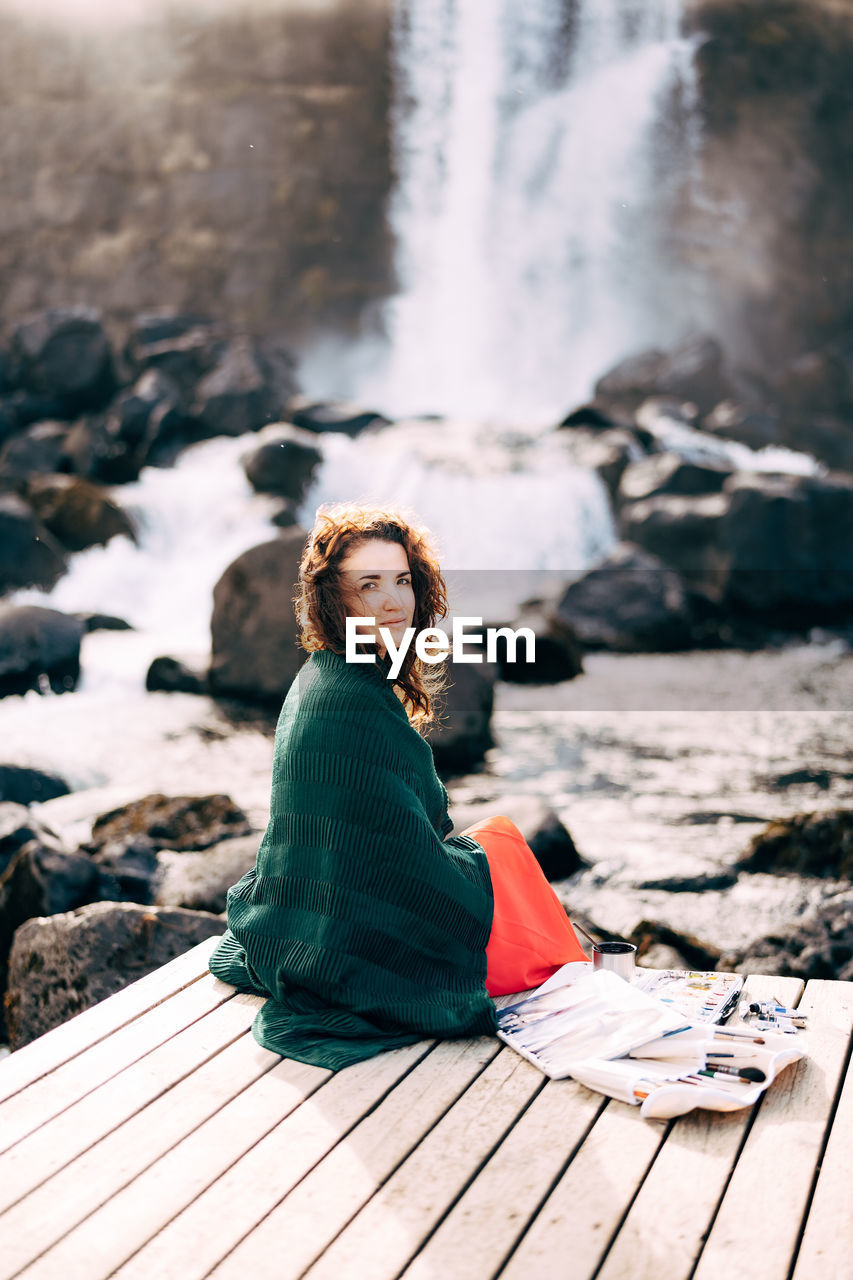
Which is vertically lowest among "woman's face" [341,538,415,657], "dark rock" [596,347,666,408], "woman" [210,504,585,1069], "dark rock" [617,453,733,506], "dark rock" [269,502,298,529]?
"woman" [210,504,585,1069]

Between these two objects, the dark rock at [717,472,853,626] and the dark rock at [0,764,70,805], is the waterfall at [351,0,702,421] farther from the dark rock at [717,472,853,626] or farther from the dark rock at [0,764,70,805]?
the dark rock at [0,764,70,805]

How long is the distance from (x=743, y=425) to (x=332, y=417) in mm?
6685

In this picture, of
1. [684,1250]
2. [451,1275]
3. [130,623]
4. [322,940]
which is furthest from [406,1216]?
[130,623]

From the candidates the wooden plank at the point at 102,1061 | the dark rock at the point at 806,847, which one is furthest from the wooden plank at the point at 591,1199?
the dark rock at the point at 806,847

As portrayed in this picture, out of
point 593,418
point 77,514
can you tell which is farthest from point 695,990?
point 593,418

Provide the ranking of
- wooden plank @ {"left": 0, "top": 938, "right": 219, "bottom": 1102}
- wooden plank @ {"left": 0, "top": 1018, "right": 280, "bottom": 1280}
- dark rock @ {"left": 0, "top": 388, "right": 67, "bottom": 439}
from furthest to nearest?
dark rock @ {"left": 0, "top": 388, "right": 67, "bottom": 439} < wooden plank @ {"left": 0, "top": 938, "right": 219, "bottom": 1102} < wooden plank @ {"left": 0, "top": 1018, "right": 280, "bottom": 1280}

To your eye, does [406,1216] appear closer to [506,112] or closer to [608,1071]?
[608,1071]

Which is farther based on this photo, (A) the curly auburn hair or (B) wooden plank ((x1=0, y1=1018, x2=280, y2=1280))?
(A) the curly auburn hair

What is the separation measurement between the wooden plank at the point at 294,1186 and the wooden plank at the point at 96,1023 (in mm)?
535

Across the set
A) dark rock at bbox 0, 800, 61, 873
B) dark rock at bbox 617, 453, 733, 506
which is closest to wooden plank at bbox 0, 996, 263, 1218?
dark rock at bbox 0, 800, 61, 873

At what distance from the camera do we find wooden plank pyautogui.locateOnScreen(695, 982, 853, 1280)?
1.73 m

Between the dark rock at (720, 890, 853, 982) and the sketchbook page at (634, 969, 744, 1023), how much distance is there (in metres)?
1.45

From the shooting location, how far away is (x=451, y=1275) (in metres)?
1.70

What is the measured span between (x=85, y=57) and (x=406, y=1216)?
30.0m
